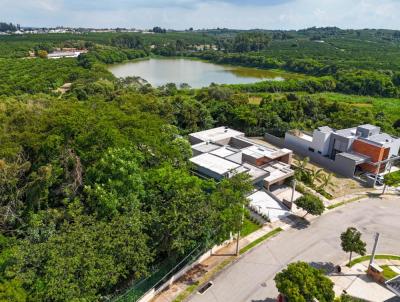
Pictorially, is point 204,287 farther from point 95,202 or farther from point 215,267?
point 95,202

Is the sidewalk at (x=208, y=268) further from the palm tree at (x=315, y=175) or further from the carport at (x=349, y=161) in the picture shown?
the carport at (x=349, y=161)

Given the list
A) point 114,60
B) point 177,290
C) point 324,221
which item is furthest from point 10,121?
point 114,60

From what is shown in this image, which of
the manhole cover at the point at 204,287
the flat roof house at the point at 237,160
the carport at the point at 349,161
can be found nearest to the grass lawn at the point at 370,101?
the carport at the point at 349,161

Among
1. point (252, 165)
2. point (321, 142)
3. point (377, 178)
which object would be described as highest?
point (321, 142)

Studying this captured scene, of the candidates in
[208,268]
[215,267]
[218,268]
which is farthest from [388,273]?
[208,268]

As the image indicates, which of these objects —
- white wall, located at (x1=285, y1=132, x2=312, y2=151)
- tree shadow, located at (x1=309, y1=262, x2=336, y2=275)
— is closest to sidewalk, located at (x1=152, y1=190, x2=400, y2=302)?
tree shadow, located at (x1=309, y1=262, x2=336, y2=275)

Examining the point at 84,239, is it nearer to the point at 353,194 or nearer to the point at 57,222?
the point at 57,222

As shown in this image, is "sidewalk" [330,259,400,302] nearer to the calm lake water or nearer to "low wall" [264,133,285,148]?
"low wall" [264,133,285,148]
